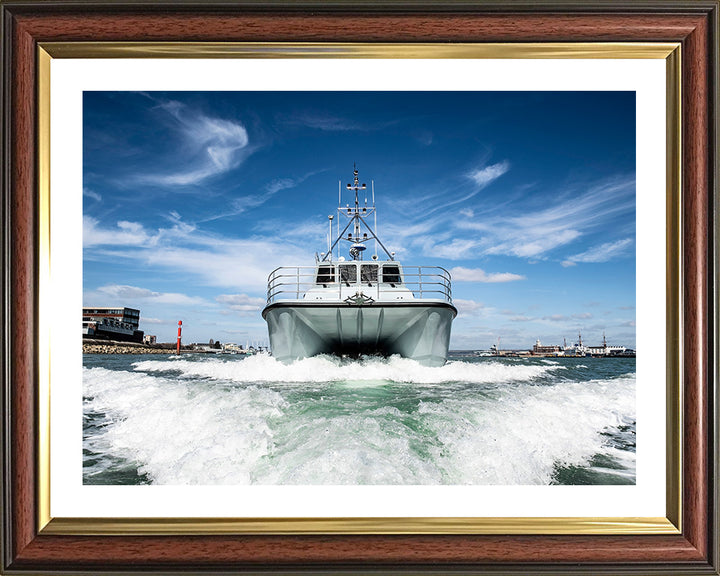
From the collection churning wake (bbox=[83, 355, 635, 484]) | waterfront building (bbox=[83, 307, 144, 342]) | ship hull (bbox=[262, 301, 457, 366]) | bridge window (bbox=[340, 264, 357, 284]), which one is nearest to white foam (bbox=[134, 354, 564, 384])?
ship hull (bbox=[262, 301, 457, 366])

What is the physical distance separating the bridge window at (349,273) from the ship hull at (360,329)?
1.57m

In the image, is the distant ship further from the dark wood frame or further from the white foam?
the dark wood frame

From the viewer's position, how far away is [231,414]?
2.33 meters

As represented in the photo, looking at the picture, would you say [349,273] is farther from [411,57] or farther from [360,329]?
[411,57]

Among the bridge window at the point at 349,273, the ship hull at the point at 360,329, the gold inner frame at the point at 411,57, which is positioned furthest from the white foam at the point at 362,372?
the gold inner frame at the point at 411,57

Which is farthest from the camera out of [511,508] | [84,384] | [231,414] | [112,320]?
[231,414]

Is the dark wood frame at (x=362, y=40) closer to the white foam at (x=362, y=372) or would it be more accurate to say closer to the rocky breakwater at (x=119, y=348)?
the rocky breakwater at (x=119, y=348)

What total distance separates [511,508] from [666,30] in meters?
1.73

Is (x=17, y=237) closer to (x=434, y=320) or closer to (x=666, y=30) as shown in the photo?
(x=666, y=30)

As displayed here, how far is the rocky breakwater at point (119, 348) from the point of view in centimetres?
148

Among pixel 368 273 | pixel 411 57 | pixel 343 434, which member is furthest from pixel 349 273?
pixel 411 57

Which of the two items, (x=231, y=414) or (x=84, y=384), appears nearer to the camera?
(x=84, y=384)

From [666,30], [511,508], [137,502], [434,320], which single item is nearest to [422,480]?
[511,508]

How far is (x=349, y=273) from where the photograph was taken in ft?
24.3
